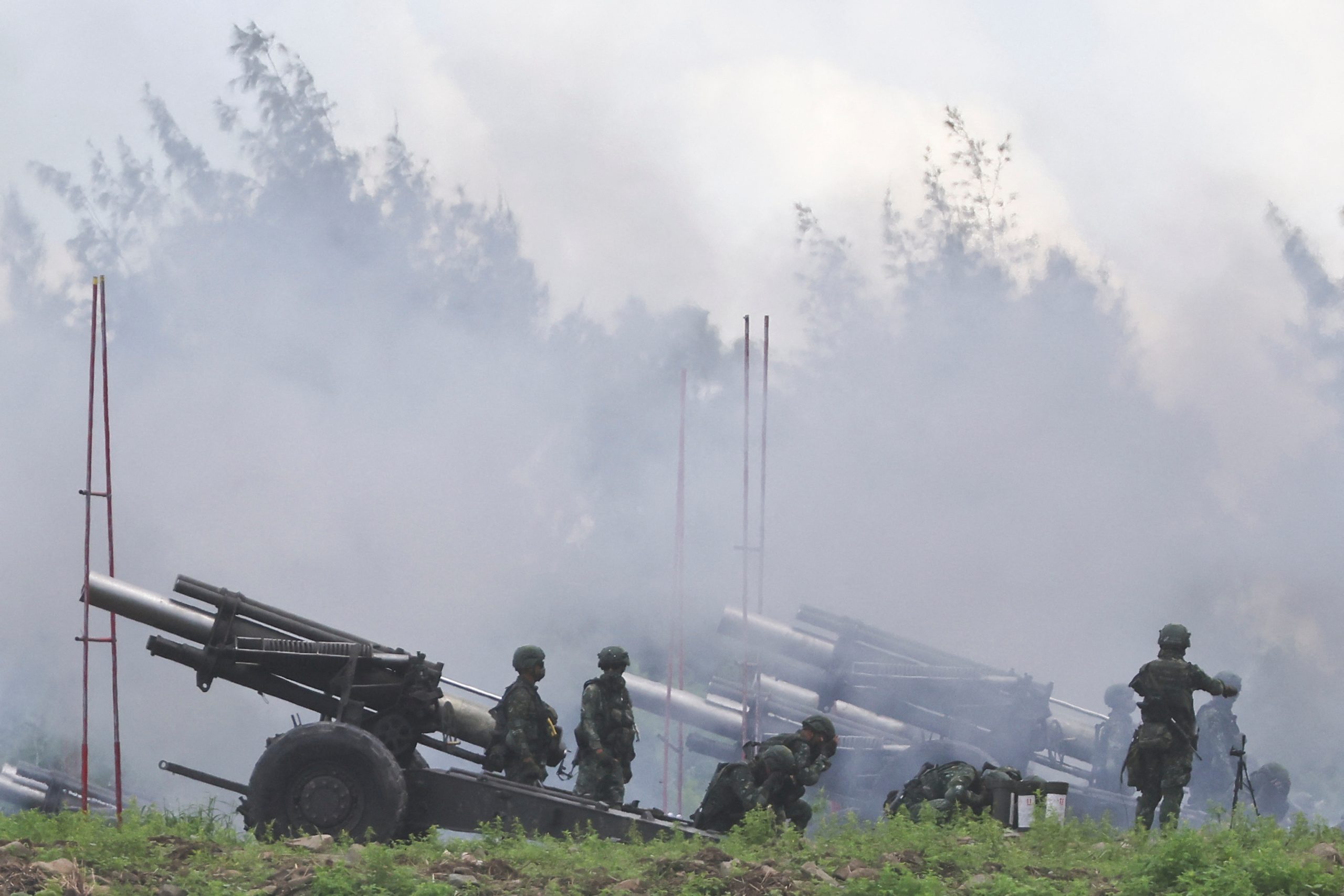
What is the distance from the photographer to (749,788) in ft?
46.8

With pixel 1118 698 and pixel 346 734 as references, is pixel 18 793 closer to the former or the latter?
pixel 346 734

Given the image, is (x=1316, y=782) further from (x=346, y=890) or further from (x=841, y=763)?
(x=346, y=890)

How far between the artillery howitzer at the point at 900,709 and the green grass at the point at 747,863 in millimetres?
8996

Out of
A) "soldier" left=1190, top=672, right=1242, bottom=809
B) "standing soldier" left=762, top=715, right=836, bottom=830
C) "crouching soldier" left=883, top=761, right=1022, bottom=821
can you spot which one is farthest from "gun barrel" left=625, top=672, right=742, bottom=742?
"standing soldier" left=762, top=715, right=836, bottom=830

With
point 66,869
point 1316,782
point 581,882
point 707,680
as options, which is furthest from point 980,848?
point 1316,782

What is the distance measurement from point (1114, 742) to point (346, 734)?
11.2 meters

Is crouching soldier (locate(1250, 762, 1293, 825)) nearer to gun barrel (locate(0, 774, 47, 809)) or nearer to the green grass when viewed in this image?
the green grass

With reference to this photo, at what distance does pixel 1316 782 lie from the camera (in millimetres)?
33750

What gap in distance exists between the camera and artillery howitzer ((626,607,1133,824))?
71.9ft

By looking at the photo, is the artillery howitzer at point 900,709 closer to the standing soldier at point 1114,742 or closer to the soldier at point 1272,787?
the standing soldier at point 1114,742

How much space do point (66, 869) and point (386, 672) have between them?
4.41 m

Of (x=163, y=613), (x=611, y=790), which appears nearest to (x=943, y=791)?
(x=611, y=790)

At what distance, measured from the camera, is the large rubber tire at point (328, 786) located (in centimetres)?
1384

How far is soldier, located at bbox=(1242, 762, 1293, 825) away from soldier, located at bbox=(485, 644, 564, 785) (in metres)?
10.4
